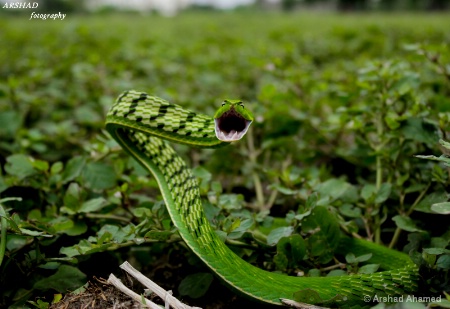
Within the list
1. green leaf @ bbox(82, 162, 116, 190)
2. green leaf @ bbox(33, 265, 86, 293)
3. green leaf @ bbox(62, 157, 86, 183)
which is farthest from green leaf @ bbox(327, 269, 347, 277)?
green leaf @ bbox(62, 157, 86, 183)

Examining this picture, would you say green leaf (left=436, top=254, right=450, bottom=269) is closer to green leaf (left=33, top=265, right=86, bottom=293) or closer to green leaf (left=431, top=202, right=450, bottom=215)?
green leaf (left=431, top=202, right=450, bottom=215)

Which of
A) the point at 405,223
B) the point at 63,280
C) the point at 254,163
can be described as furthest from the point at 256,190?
the point at 63,280

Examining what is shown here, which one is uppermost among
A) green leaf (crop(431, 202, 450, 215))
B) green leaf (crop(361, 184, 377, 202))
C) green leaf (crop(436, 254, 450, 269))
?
green leaf (crop(431, 202, 450, 215))

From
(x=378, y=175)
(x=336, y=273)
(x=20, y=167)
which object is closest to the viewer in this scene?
(x=336, y=273)

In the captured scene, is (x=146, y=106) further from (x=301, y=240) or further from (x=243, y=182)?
(x=243, y=182)

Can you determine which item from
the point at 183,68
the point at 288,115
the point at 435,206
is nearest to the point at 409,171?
the point at 435,206

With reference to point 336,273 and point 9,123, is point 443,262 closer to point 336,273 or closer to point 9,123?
point 336,273
